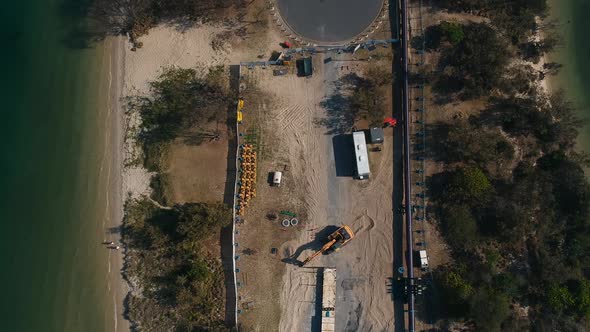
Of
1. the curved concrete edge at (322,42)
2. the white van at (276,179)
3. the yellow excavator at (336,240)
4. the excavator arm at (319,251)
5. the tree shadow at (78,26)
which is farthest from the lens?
the tree shadow at (78,26)

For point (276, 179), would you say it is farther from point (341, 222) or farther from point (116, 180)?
point (116, 180)

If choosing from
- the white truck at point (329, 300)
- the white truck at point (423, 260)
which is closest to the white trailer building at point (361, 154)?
the white truck at point (423, 260)

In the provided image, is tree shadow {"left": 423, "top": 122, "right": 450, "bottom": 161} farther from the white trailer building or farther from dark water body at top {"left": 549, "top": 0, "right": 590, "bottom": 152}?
dark water body at top {"left": 549, "top": 0, "right": 590, "bottom": 152}

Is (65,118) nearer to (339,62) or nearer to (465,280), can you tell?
(339,62)

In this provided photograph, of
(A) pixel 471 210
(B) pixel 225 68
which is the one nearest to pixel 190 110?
(B) pixel 225 68

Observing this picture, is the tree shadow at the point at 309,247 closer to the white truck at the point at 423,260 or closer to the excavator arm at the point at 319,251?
the excavator arm at the point at 319,251
